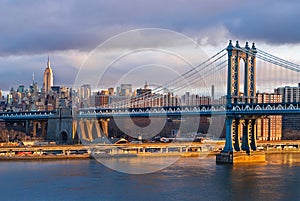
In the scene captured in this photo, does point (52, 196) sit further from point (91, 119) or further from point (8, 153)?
point (91, 119)

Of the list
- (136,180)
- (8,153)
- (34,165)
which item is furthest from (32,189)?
(8,153)

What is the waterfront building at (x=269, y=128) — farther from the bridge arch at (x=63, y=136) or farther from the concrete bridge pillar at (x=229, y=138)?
the concrete bridge pillar at (x=229, y=138)

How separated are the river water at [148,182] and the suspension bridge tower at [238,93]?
6.91 feet

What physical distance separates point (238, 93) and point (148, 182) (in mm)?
7579

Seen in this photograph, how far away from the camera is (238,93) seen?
69.4 ft

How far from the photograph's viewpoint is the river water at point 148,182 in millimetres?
12797

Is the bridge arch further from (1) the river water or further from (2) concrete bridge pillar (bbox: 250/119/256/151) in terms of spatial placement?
(2) concrete bridge pillar (bbox: 250/119/256/151)

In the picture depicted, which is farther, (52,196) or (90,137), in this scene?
(90,137)

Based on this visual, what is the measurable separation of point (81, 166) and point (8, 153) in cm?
443

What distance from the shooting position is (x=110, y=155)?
22.2 m

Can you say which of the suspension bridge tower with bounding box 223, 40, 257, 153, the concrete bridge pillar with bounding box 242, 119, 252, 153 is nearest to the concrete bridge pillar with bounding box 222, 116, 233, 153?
the suspension bridge tower with bounding box 223, 40, 257, 153

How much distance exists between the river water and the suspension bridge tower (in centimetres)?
211

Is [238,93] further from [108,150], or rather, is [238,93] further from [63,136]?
[63,136]

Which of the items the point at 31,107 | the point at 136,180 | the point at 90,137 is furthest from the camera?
the point at 31,107
